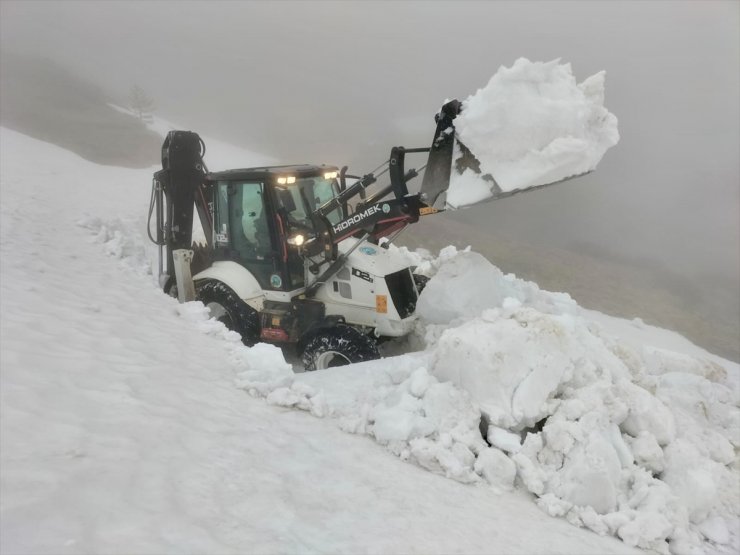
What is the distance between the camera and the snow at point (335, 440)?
221cm

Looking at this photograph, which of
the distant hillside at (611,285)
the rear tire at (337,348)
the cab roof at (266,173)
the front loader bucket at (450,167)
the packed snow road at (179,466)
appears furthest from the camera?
the distant hillside at (611,285)

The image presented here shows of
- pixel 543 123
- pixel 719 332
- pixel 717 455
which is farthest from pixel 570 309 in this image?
pixel 719 332

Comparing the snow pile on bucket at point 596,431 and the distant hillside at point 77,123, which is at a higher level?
the distant hillside at point 77,123

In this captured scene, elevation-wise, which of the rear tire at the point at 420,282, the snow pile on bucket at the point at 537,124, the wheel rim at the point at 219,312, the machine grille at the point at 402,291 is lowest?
the wheel rim at the point at 219,312

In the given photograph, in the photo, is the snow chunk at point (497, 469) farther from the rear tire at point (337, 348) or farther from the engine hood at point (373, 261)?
the engine hood at point (373, 261)

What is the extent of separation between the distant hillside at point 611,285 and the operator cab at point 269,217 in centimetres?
1141

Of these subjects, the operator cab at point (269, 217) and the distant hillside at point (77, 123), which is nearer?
the operator cab at point (269, 217)

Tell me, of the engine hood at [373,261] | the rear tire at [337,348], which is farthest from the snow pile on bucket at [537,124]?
the rear tire at [337,348]

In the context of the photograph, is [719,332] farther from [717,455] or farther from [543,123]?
[543,123]

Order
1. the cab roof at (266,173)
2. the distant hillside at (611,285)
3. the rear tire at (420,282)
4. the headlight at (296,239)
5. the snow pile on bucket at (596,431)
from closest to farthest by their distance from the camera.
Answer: the snow pile on bucket at (596,431) → the cab roof at (266,173) → the headlight at (296,239) → the rear tire at (420,282) → the distant hillside at (611,285)

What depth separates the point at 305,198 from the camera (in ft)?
20.9

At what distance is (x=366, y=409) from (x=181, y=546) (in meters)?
1.96

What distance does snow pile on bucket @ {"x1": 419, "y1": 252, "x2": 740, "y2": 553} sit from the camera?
10.8ft

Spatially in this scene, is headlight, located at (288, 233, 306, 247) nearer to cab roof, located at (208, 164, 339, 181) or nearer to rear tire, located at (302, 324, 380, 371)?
cab roof, located at (208, 164, 339, 181)
